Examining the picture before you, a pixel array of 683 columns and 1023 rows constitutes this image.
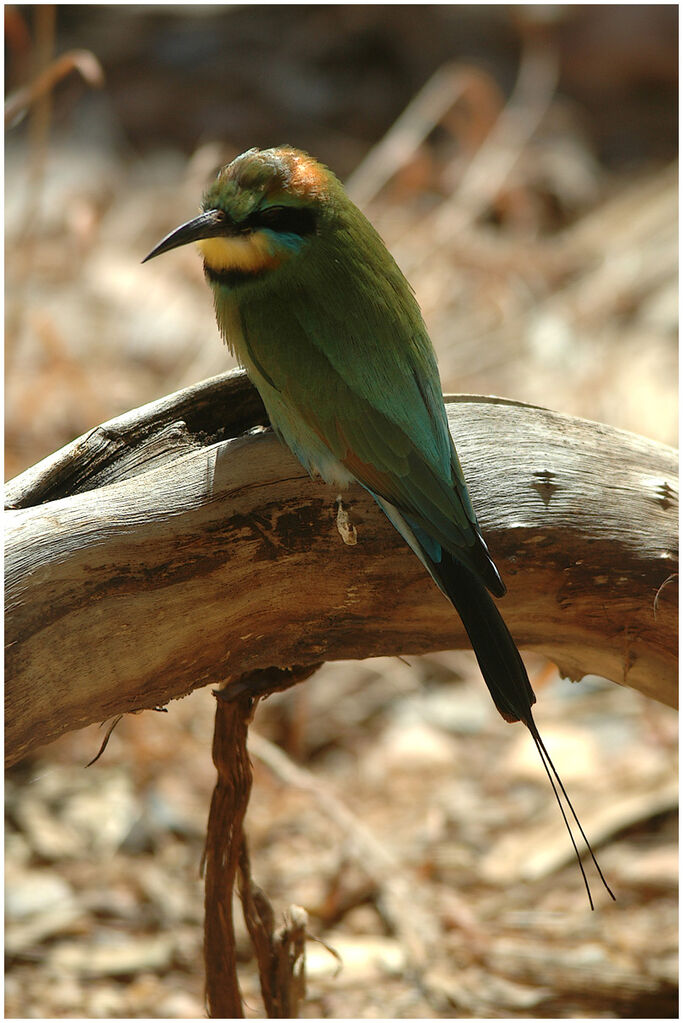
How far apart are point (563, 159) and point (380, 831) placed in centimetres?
419

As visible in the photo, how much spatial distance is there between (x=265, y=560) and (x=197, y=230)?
1.70ft

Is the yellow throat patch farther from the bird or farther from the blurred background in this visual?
the blurred background

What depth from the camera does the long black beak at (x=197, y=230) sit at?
5.30 feet

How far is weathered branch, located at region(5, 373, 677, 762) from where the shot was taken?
146cm

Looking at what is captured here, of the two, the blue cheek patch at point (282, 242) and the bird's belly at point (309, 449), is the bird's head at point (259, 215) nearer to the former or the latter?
the blue cheek patch at point (282, 242)

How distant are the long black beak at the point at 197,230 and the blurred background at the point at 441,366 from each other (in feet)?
2.06

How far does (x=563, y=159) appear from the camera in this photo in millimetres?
5848

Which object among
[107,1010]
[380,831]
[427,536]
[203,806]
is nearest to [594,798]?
[380,831]

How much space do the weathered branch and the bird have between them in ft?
0.25

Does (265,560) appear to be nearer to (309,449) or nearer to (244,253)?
(309,449)

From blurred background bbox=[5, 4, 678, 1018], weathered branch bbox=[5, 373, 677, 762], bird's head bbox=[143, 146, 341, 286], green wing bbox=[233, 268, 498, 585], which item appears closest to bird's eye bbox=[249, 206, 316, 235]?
bird's head bbox=[143, 146, 341, 286]

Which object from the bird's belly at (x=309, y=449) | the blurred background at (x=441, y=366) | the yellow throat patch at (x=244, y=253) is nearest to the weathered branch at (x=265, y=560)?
the bird's belly at (x=309, y=449)

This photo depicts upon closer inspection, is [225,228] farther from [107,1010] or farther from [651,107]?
[651,107]

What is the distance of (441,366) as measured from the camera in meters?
4.14
